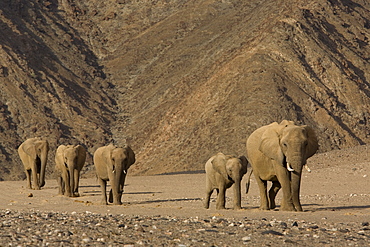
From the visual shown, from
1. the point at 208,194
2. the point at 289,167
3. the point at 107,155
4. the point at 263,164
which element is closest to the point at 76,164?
the point at 107,155

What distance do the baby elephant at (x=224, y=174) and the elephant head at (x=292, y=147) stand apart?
1.68m

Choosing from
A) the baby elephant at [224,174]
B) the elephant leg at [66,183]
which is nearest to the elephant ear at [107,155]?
the baby elephant at [224,174]

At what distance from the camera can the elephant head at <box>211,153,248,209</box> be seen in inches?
852

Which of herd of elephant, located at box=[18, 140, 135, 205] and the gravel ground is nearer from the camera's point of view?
the gravel ground

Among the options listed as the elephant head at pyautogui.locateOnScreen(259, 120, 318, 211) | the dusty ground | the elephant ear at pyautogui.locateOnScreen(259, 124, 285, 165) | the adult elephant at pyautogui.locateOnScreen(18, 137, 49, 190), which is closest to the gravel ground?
the dusty ground

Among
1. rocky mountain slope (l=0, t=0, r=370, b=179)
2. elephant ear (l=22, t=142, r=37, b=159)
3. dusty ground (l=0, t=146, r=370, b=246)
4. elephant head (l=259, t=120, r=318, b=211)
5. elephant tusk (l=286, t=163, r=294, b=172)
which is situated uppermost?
rocky mountain slope (l=0, t=0, r=370, b=179)

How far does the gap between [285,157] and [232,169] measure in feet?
9.50

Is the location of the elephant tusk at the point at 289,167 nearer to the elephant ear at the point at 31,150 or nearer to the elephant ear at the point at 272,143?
the elephant ear at the point at 272,143

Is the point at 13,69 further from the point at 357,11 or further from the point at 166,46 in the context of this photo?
the point at 357,11

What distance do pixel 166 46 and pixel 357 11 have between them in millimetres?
27692

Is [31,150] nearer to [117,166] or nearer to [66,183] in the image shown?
[66,183]

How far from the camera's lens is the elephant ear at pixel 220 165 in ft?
74.6

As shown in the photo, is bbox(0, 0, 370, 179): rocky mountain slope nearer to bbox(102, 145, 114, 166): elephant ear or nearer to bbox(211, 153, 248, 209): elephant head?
bbox(102, 145, 114, 166): elephant ear

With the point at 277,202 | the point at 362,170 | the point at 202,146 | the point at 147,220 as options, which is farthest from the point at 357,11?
the point at 147,220
